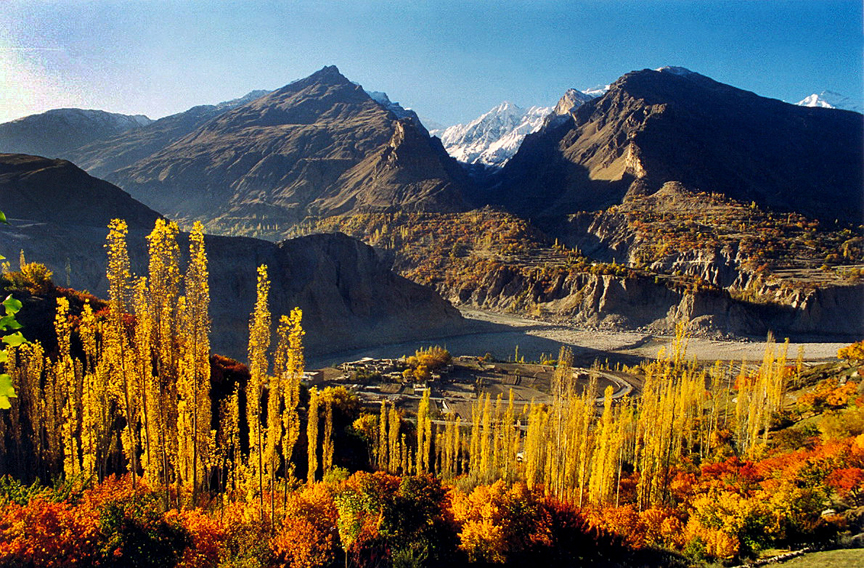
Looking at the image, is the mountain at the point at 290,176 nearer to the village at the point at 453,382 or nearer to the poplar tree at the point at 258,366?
the village at the point at 453,382

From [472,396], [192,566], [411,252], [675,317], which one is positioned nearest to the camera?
[192,566]

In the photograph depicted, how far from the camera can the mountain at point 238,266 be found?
53562 millimetres

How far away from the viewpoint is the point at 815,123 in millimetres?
197250

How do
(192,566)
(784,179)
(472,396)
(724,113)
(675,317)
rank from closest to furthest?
(192,566)
(472,396)
(675,317)
(784,179)
(724,113)

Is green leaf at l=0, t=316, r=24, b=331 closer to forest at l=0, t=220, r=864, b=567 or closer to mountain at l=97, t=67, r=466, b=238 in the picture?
forest at l=0, t=220, r=864, b=567

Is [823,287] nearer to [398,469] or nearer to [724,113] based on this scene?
[398,469]

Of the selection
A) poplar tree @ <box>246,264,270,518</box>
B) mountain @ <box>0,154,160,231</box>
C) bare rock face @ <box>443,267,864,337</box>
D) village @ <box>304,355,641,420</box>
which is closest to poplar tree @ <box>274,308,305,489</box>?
poplar tree @ <box>246,264,270,518</box>

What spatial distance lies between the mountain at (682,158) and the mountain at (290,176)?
32140 millimetres

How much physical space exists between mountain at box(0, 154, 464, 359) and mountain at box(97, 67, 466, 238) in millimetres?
65827

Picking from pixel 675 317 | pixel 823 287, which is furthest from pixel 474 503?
pixel 823 287

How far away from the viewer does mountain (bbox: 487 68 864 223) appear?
472 feet

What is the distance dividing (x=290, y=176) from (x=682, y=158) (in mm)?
112994

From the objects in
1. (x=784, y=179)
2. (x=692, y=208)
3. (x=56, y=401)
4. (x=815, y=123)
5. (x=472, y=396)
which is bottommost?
(x=472, y=396)

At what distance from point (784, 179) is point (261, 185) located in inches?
6112
